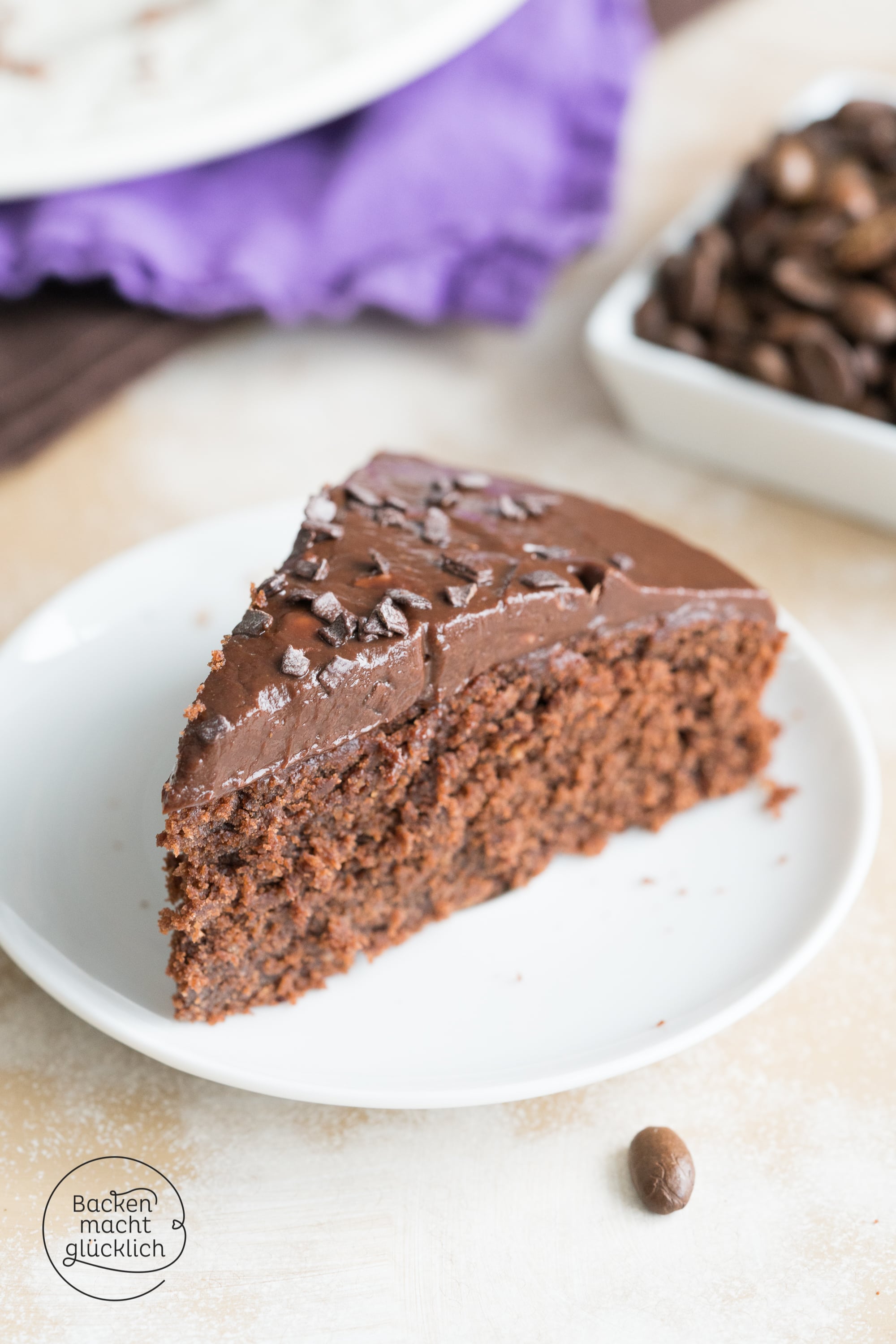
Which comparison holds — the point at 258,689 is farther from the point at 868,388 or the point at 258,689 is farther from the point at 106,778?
the point at 868,388

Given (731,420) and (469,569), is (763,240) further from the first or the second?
(469,569)

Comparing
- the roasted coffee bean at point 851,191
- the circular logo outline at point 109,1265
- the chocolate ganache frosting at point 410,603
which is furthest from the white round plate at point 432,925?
the roasted coffee bean at point 851,191

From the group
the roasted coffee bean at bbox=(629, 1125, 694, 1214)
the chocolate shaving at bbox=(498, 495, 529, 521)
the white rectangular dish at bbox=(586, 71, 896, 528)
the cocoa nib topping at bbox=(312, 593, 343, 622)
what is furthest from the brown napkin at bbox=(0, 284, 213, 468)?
the roasted coffee bean at bbox=(629, 1125, 694, 1214)

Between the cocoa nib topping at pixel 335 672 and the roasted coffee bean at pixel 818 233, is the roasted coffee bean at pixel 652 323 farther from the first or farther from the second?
the cocoa nib topping at pixel 335 672

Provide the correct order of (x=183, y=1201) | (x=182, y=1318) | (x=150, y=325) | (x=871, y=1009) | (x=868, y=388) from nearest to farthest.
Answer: (x=182, y=1318)
(x=183, y=1201)
(x=871, y=1009)
(x=868, y=388)
(x=150, y=325)

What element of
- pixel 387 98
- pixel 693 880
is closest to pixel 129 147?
pixel 387 98

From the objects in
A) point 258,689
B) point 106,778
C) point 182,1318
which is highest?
point 258,689
